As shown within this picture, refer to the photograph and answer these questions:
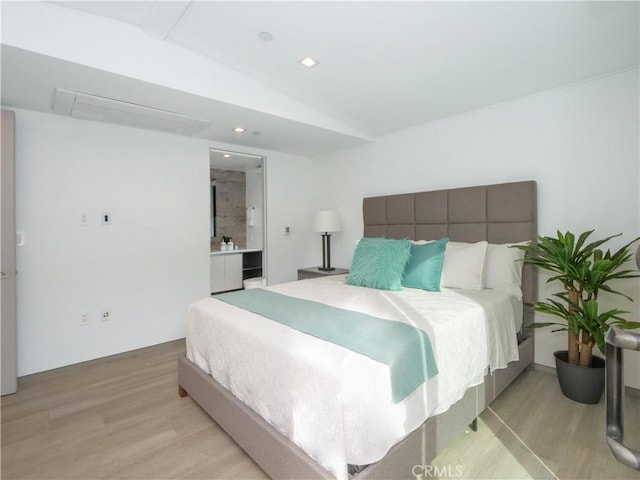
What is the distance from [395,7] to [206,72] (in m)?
1.48

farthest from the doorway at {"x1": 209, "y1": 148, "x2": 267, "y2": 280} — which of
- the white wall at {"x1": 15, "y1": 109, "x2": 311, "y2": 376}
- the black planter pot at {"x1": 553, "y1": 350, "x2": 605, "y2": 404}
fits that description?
the black planter pot at {"x1": 553, "y1": 350, "x2": 605, "y2": 404}

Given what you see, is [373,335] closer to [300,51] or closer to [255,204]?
[300,51]

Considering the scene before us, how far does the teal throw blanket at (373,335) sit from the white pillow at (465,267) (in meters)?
1.14

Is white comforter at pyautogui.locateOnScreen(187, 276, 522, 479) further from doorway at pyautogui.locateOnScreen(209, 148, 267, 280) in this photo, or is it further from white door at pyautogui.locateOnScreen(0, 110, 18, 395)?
doorway at pyautogui.locateOnScreen(209, 148, 267, 280)

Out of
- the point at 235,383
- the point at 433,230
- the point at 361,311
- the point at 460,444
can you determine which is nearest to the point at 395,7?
the point at 361,311

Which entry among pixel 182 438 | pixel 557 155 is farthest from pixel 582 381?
pixel 182 438

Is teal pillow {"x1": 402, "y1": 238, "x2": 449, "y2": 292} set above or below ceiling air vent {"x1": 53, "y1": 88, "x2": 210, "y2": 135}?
below

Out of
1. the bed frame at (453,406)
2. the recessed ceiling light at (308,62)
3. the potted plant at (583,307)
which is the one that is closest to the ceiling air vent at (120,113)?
the recessed ceiling light at (308,62)

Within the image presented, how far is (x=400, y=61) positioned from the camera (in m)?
2.44

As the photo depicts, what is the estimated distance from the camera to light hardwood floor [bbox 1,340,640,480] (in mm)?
1662

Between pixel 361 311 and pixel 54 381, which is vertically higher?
pixel 361 311

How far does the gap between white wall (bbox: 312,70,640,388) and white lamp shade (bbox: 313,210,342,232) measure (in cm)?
97

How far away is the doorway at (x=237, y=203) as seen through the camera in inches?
187

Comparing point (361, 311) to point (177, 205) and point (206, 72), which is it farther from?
point (177, 205)
